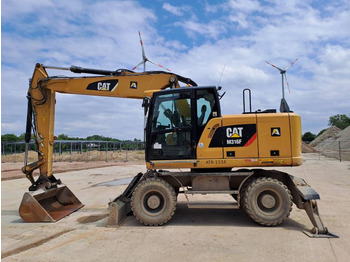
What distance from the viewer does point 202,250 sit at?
15.5 ft

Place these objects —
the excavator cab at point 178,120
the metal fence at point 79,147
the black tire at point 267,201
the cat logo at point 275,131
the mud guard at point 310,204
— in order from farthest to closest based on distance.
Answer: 1. the metal fence at point 79,147
2. the excavator cab at point 178,120
3. the cat logo at point 275,131
4. the black tire at point 267,201
5. the mud guard at point 310,204

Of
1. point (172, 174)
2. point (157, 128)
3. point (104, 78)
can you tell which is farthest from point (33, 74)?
point (172, 174)

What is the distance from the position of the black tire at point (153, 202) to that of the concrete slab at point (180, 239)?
A: 23 centimetres

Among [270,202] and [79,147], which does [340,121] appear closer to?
[79,147]

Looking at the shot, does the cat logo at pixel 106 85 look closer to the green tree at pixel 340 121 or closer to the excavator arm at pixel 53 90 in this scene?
the excavator arm at pixel 53 90

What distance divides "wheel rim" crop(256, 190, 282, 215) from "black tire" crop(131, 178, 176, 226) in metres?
1.91

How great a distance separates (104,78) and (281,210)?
5.36m

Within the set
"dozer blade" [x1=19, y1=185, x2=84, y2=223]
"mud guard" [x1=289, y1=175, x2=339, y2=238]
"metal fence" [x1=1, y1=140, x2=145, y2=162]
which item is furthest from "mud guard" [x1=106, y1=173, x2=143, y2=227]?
"metal fence" [x1=1, y1=140, x2=145, y2=162]

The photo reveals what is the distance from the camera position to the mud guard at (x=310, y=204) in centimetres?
550

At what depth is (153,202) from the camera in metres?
6.39

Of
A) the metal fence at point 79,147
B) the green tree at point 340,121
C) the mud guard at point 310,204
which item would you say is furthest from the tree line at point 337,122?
the mud guard at point 310,204

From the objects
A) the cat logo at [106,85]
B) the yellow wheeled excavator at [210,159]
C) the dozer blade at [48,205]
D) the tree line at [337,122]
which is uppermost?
the tree line at [337,122]

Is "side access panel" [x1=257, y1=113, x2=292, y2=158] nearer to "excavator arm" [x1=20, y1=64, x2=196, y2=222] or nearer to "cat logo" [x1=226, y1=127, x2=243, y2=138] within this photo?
"cat logo" [x1=226, y1=127, x2=243, y2=138]

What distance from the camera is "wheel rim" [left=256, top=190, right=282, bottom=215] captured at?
20.3 ft
